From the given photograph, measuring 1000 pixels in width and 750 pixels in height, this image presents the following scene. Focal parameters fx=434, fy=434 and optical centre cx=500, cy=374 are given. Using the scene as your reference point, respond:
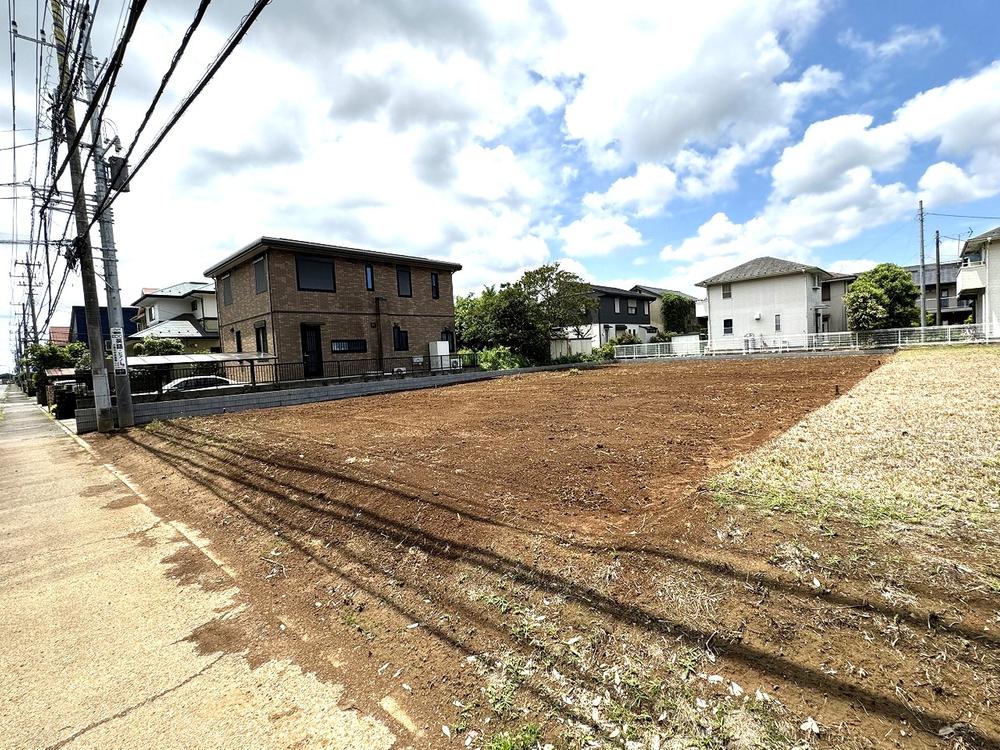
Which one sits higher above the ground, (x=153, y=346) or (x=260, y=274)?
(x=260, y=274)

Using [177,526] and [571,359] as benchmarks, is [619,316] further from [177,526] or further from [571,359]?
[177,526]

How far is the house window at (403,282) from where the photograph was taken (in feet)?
67.2

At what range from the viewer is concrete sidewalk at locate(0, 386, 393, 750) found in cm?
207

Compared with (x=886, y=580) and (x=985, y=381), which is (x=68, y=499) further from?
(x=985, y=381)

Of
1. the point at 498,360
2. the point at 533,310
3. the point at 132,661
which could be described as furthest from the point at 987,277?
the point at 132,661

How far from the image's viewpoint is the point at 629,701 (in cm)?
205

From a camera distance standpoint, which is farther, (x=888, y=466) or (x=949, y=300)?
(x=949, y=300)

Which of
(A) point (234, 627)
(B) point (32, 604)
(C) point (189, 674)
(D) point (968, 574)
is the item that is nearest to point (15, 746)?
(C) point (189, 674)

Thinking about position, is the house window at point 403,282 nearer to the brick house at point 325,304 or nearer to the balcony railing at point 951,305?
the brick house at point 325,304

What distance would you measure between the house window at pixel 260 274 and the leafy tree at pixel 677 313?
3179cm

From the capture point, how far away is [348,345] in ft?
60.7

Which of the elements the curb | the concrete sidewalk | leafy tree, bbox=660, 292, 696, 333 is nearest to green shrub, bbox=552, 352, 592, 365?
leafy tree, bbox=660, 292, 696, 333

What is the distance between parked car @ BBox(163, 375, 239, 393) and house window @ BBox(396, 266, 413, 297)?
8.40 m

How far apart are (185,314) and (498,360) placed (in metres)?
21.8
